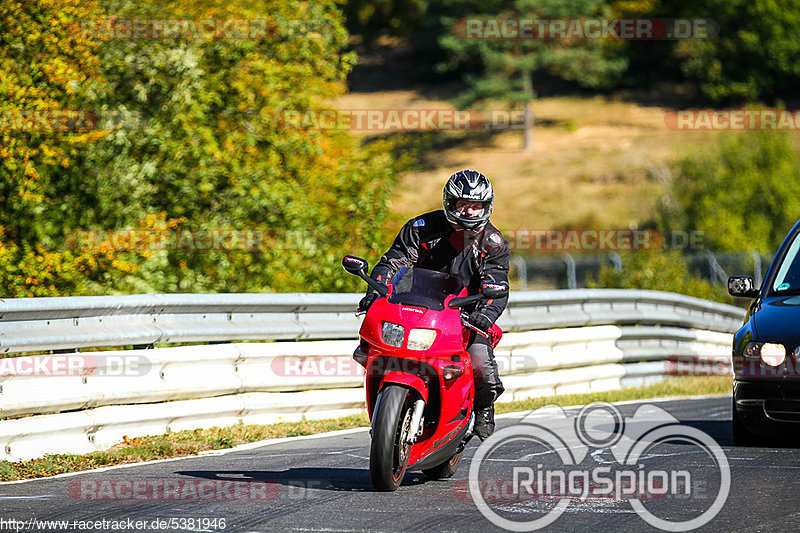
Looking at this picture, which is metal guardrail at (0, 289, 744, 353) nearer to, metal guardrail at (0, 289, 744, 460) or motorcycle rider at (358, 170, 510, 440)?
metal guardrail at (0, 289, 744, 460)

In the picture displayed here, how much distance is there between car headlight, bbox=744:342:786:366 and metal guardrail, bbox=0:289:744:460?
3.71 m

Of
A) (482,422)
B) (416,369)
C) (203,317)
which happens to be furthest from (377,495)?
(203,317)

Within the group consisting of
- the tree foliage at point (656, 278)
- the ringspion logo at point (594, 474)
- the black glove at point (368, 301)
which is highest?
the black glove at point (368, 301)

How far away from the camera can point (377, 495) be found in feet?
21.8

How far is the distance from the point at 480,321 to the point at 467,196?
0.77 metres

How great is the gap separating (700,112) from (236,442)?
68.0 meters

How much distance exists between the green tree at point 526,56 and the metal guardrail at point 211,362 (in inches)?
2150

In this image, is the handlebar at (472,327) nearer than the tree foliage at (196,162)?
Yes

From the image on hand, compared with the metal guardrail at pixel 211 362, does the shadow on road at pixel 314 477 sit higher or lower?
lower

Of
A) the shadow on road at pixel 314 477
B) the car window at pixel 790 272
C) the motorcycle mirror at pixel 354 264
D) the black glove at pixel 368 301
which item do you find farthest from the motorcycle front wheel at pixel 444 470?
the car window at pixel 790 272

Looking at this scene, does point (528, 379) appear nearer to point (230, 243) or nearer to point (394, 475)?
point (230, 243)

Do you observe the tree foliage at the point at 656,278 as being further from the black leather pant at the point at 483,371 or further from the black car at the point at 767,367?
the black leather pant at the point at 483,371

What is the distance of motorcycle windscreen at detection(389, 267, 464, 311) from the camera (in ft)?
22.4

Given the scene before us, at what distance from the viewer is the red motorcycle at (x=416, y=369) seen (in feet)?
21.5
